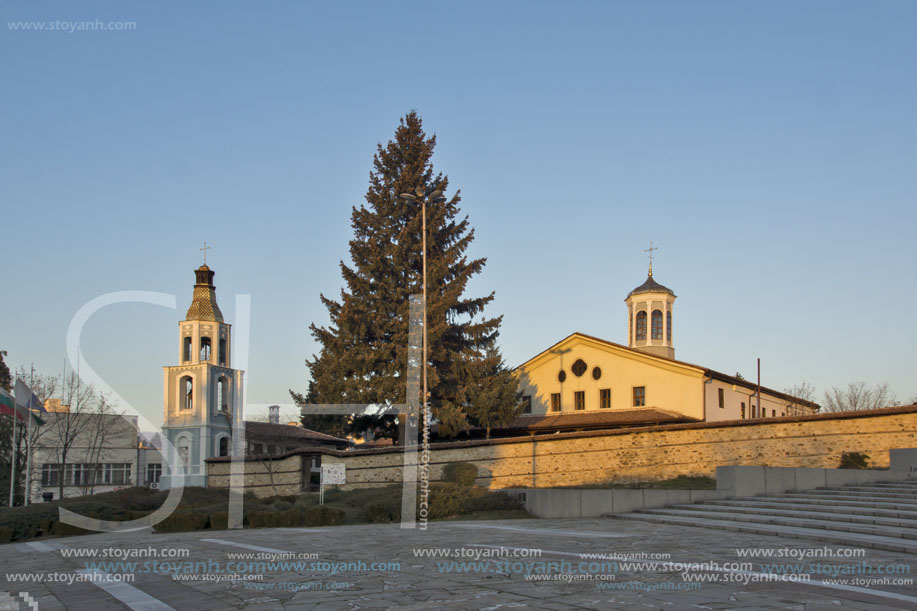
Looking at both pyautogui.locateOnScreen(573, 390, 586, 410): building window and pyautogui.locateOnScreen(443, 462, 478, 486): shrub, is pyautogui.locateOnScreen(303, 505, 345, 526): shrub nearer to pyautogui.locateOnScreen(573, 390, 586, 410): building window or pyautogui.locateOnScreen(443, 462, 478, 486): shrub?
pyautogui.locateOnScreen(443, 462, 478, 486): shrub

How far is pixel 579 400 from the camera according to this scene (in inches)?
1743

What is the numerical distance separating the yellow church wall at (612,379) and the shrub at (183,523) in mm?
27130

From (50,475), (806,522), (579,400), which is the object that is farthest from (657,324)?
(50,475)

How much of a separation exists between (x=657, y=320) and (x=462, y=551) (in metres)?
41.2

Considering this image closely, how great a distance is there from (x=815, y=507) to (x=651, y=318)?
114 feet

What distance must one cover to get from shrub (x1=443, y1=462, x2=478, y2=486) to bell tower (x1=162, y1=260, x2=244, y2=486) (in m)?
27.7

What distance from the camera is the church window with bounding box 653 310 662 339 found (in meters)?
48.9

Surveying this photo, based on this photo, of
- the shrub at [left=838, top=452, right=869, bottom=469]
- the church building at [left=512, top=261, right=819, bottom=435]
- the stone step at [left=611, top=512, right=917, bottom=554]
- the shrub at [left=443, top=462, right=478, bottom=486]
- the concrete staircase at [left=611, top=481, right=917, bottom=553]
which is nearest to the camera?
the stone step at [left=611, top=512, right=917, bottom=554]

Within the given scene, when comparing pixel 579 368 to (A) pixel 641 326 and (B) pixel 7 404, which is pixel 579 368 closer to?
(A) pixel 641 326

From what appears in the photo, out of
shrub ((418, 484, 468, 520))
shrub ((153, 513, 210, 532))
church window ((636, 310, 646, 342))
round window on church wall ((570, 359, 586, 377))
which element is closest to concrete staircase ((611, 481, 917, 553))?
shrub ((418, 484, 468, 520))

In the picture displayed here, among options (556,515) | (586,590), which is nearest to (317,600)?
(586,590)

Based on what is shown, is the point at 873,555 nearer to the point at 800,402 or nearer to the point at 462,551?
the point at 462,551

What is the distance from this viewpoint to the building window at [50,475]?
5431cm

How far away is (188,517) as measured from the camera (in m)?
17.9
